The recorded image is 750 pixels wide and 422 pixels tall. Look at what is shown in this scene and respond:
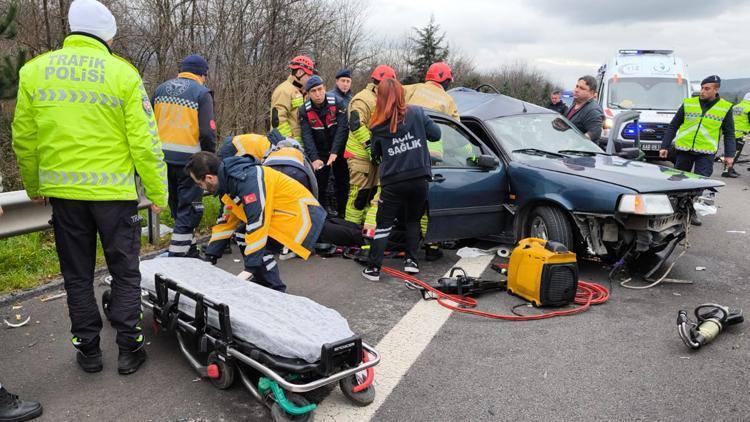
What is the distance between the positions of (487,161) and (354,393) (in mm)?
3194

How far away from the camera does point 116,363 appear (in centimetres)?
343

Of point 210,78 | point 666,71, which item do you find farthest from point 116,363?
point 666,71

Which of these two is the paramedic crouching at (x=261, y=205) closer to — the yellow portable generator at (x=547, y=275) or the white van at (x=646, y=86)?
the yellow portable generator at (x=547, y=275)

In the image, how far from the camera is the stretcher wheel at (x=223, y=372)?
3.00m

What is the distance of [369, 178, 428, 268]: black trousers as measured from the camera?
5.12 meters

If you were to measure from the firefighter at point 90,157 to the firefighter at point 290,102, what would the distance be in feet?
12.7

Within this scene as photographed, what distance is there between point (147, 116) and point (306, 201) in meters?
1.35

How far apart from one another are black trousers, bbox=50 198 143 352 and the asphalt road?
265 mm

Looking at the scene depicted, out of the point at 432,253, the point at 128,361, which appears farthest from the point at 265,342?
the point at 432,253

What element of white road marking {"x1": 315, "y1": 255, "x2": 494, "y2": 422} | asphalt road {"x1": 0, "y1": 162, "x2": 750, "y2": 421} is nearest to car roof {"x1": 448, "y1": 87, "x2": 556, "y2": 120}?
asphalt road {"x1": 0, "y1": 162, "x2": 750, "y2": 421}

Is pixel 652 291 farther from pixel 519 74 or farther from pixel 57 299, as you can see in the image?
pixel 519 74

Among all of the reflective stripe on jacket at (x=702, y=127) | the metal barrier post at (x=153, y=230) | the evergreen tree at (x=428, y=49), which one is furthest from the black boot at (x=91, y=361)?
the evergreen tree at (x=428, y=49)

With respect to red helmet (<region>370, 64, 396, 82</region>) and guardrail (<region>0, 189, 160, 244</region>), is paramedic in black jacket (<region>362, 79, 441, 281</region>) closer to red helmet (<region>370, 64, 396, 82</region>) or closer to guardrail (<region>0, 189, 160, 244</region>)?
red helmet (<region>370, 64, 396, 82</region>)

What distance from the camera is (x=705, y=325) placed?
3.79 m
